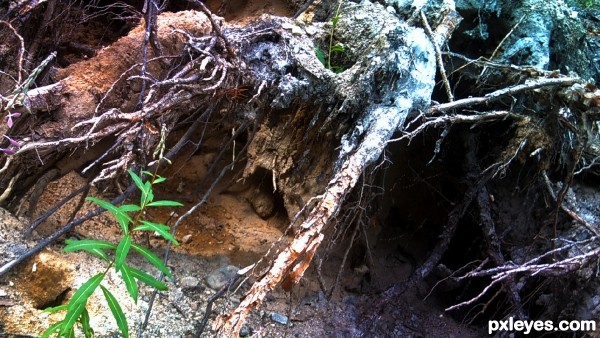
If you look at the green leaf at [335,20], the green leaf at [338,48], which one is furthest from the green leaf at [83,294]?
the green leaf at [335,20]

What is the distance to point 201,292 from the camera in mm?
2162

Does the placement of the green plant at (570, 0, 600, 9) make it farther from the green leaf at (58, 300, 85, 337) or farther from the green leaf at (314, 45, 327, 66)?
the green leaf at (58, 300, 85, 337)

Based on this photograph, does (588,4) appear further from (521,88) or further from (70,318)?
(70,318)

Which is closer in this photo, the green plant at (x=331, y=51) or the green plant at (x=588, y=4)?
the green plant at (x=331, y=51)

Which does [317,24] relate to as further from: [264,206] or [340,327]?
[340,327]

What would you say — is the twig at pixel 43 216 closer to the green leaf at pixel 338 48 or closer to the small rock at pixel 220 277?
the small rock at pixel 220 277

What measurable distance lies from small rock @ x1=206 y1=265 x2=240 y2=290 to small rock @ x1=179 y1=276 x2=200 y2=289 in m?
0.06

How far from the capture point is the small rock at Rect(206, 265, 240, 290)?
220 centimetres

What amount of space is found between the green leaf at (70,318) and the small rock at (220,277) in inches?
36.4

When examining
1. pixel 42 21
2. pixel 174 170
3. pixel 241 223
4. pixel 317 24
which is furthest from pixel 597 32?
pixel 42 21

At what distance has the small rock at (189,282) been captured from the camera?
214cm

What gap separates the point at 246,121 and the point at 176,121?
29cm

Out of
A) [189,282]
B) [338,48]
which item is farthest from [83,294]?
[338,48]

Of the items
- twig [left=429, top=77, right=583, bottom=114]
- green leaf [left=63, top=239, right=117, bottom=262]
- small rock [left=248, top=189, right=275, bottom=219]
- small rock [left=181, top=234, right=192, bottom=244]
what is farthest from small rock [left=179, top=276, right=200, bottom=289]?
twig [left=429, top=77, right=583, bottom=114]
